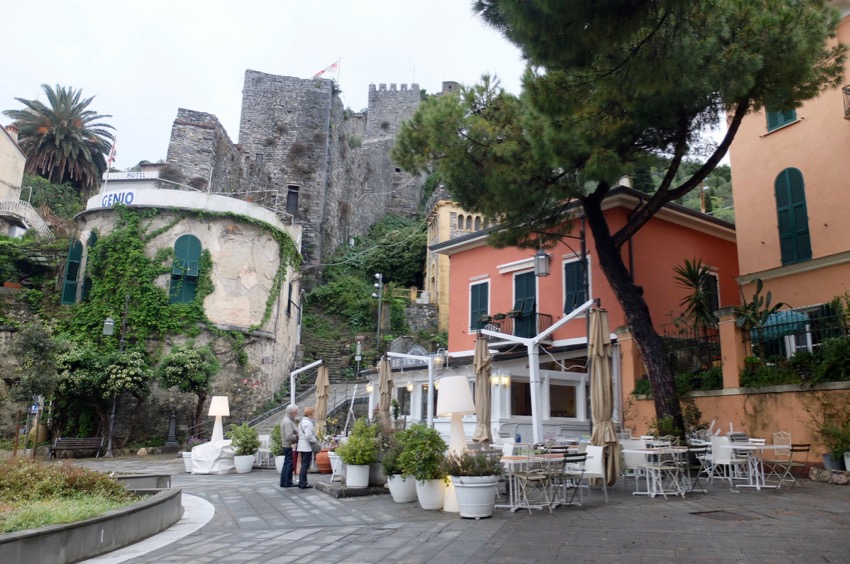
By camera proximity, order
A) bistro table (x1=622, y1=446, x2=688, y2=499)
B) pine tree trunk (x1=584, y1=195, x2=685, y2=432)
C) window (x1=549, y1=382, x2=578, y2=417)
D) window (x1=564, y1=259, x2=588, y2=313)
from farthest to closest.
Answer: window (x1=564, y1=259, x2=588, y2=313) → window (x1=549, y1=382, x2=578, y2=417) → pine tree trunk (x1=584, y1=195, x2=685, y2=432) → bistro table (x1=622, y1=446, x2=688, y2=499)

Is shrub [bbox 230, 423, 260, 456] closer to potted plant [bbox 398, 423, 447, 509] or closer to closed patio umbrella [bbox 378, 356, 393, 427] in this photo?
Answer: closed patio umbrella [bbox 378, 356, 393, 427]

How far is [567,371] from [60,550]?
12092 millimetres

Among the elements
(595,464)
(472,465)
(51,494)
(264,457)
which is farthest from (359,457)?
(264,457)

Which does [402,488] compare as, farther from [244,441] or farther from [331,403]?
[331,403]

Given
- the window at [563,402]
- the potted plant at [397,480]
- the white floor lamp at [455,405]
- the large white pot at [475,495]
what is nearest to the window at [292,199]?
the window at [563,402]

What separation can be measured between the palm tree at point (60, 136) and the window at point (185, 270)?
17.2m

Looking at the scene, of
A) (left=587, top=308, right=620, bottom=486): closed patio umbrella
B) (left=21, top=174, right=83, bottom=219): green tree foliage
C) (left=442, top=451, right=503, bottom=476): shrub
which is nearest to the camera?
(left=442, top=451, right=503, bottom=476): shrub

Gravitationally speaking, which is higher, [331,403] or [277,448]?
[331,403]

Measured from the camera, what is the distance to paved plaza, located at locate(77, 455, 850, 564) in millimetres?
4824

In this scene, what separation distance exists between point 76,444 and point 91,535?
43.4 feet

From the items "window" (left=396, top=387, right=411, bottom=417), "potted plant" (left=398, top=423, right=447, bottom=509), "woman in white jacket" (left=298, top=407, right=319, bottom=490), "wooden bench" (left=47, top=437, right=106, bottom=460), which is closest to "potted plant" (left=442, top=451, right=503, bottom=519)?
"potted plant" (left=398, top=423, right=447, bottom=509)

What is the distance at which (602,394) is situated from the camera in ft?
29.5

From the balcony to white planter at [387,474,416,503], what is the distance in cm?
817

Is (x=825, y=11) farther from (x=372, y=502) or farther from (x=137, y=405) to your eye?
(x=137, y=405)
